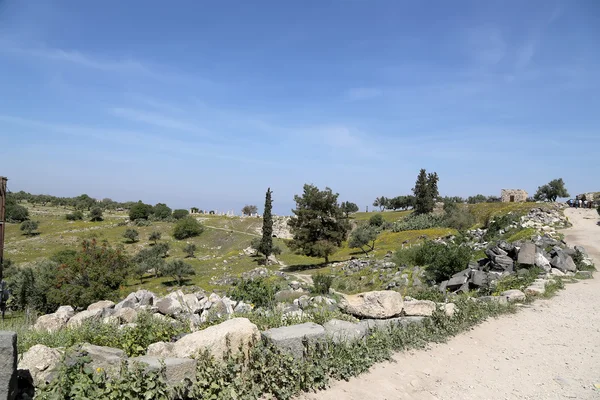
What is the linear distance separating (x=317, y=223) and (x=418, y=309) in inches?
1138

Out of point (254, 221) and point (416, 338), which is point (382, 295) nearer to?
point (416, 338)

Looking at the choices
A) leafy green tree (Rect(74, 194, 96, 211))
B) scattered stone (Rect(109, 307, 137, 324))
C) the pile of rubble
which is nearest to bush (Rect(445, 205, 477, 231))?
the pile of rubble

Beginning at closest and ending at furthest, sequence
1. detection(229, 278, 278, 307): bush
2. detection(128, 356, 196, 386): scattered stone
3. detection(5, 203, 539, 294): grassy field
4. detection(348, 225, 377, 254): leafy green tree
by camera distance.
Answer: detection(128, 356, 196, 386): scattered stone < detection(229, 278, 278, 307): bush < detection(5, 203, 539, 294): grassy field < detection(348, 225, 377, 254): leafy green tree

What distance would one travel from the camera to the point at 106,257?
25.2 meters

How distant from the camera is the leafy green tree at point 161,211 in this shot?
91750 millimetres

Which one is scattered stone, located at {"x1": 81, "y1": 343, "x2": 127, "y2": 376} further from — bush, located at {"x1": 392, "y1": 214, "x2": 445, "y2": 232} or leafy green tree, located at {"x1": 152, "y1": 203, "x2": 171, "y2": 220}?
leafy green tree, located at {"x1": 152, "y1": 203, "x2": 171, "y2": 220}

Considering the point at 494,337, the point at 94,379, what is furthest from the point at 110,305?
the point at 494,337

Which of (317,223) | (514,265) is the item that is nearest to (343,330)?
(514,265)

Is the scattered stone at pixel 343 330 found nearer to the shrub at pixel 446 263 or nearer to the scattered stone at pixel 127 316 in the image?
the scattered stone at pixel 127 316

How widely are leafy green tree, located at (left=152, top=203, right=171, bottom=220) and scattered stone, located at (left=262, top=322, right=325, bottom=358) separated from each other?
8982cm

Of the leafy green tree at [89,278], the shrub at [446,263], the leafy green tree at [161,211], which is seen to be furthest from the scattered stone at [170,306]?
the leafy green tree at [161,211]

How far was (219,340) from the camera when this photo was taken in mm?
5477

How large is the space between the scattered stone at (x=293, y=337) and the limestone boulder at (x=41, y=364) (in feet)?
9.57

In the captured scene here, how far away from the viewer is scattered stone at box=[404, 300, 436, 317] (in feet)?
29.3
